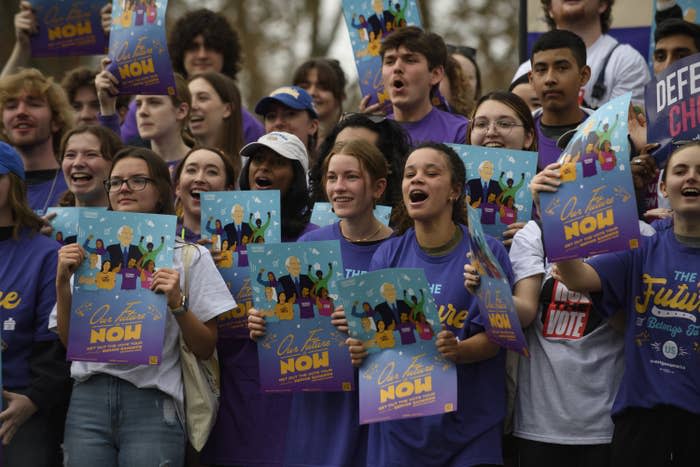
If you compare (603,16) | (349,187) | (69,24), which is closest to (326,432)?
(349,187)

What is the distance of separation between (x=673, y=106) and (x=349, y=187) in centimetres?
166

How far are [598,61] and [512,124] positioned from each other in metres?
1.70

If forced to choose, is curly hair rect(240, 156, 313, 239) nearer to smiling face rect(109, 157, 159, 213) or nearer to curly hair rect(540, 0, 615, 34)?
smiling face rect(109, 157, 159, 213)

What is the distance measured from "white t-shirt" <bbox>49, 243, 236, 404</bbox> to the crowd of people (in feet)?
0.04

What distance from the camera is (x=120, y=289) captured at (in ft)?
23.0

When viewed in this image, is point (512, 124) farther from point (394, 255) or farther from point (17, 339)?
point (17, 339)

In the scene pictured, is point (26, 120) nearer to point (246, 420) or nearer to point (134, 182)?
point (134, 182)

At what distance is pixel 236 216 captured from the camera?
7441 millimetres

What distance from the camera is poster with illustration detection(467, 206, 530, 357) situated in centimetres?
629

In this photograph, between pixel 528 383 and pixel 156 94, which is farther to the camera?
pixel 156 94

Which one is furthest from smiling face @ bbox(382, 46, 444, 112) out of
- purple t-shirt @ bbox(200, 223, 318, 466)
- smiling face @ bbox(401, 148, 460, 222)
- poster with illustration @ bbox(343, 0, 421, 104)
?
purple t-shirt @ bbox(200, 223, 318, 466)

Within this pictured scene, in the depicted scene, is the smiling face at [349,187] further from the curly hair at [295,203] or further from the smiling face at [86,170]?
the smiling face at [86,170]

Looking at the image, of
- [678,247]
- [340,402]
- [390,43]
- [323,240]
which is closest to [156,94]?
[390,43]

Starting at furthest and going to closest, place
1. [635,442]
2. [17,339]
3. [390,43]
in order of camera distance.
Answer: [390,43], [17,339], [635,442]
